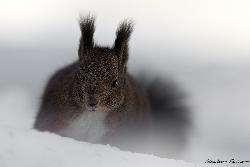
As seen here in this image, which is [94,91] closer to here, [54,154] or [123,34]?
[123,34]

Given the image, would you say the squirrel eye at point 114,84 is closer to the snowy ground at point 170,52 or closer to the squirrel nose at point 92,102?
the squirrel nose at point 92,102

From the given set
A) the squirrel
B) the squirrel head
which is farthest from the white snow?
the squirrel head

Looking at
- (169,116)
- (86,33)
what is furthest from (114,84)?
(169,116)

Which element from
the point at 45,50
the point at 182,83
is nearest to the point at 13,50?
the point at 45,50

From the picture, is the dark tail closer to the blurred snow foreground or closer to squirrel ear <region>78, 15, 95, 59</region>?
squirrel ear <region>78, 15, 95, 59</region>

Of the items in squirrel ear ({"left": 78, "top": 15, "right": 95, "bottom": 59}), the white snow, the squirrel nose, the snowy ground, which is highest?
the snowy ground

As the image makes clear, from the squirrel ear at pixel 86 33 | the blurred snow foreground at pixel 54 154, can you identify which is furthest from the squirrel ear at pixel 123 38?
the blurred snow foreground at pixel 54 154

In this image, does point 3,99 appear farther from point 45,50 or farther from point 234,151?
point 234,151
